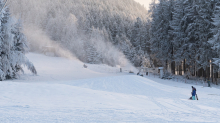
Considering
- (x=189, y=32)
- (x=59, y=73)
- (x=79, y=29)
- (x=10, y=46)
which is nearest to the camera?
(x=10, y=46)

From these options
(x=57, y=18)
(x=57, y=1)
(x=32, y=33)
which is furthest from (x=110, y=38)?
(x=57, y=1)

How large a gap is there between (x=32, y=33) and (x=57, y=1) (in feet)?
141

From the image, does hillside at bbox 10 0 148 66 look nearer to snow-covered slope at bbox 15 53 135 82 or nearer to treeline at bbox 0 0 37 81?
snow-covered slope at bbox 15 53 135 82

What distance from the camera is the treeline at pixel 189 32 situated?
26.6 m

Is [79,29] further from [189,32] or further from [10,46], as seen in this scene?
[10,46]

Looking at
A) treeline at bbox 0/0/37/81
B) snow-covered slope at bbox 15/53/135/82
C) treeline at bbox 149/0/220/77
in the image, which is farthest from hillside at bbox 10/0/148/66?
treeline at bbox 0/0/37/81

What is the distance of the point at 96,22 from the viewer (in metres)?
96.7

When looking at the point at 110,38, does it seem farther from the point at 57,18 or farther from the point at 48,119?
the point at 48,119

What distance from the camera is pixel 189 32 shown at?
1177 inches

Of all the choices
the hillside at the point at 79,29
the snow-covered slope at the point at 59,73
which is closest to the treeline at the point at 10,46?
the snow-covered slope at the point at 59,73

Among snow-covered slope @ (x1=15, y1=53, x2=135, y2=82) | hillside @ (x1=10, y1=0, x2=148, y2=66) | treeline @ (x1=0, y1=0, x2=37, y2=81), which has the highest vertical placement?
hillside @ (x1=10, y1=0, x2=148, y2=66)

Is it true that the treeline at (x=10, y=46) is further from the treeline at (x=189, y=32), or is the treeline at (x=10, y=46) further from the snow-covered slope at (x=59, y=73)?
the treeline at (x=189, y=32)

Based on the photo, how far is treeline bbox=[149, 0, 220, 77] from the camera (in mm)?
26578

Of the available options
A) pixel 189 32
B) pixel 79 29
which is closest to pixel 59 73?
pixel 189 32
